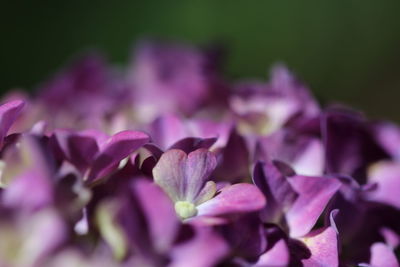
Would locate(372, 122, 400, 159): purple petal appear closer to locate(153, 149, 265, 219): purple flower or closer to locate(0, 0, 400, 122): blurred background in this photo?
locate(153, 149, 265, 219): purple flower

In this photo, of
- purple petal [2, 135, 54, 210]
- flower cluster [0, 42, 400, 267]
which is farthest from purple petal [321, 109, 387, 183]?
purple petal [2, 135, 54, 210]

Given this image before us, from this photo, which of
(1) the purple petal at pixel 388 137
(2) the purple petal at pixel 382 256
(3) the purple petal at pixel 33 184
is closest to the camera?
(3) the purple petal at pixel 33 184

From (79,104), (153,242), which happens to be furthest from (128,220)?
(79,104)

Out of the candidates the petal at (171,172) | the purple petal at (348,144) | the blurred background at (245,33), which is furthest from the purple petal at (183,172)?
the blurred background at (245,33)

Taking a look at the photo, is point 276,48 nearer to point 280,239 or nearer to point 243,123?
point 243,123

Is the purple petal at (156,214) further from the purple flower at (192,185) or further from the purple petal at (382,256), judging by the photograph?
the purple petal at (382,256)

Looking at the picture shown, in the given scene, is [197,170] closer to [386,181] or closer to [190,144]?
[190,144]

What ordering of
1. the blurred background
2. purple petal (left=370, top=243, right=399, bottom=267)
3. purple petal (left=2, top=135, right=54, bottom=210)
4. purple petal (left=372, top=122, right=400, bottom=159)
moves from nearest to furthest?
1. purple petal (left=2, top=135, right=54, bottom=210)
2. purple petal (left=370, top=243, right=399, bottom=267)
3. purple petal (left=372, top=122, right=400, bottom=159)
4. the blurred background
